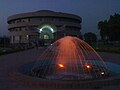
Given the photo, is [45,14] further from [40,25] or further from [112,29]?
[112,29]

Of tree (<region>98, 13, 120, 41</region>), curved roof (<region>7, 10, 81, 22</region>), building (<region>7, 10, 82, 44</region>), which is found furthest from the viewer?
curved roof (<region>7, 10, 81, 22</region>)

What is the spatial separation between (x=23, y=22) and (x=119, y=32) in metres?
38.0

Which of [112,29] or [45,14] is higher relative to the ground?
[45,14]

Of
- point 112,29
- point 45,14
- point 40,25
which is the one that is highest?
point 45,14

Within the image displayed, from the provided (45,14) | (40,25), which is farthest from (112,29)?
(45,14)

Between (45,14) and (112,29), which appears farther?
(45,14)

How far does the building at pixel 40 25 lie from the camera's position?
81438 mm

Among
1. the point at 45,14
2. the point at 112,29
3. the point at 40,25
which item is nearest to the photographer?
the point at 112,29

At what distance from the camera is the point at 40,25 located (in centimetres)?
8038

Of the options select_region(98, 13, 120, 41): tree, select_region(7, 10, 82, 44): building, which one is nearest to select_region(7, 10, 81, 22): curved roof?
select_region(7, 10, 82, 44): building

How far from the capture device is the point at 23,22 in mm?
91500

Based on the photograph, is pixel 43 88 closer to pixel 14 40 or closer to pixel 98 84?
pixel 98 84

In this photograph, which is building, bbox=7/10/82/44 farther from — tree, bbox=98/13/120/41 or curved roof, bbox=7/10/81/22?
tree, bbox=98/13/120/41

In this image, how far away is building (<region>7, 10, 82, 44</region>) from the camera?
8144cm
